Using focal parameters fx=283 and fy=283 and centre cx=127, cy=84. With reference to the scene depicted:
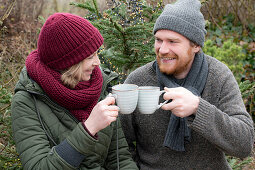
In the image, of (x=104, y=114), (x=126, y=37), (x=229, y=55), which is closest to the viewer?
A: (x=104, y=114)

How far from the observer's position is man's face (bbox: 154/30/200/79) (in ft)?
6.36

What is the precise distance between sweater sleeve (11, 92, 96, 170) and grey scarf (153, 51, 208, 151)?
0.59 meters

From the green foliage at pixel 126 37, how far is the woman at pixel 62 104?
→ 577 millimetres

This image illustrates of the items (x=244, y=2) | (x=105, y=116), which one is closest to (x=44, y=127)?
(x=105, y=116)

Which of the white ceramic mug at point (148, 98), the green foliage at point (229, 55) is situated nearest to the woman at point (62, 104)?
the white ceramic mug at point (148, 98)

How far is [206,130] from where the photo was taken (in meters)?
1.63

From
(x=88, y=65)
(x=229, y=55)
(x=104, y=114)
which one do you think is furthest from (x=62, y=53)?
(x=229, y=55)

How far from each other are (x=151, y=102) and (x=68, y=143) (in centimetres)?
52

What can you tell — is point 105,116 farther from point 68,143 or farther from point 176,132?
point 176,132

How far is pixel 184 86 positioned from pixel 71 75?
776 mm

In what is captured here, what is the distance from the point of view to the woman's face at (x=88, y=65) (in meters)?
1.82

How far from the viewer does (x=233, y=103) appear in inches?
73.1

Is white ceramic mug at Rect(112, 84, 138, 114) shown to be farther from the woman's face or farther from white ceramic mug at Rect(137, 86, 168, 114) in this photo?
the woman's face

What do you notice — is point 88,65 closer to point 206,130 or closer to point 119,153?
point 119,153
